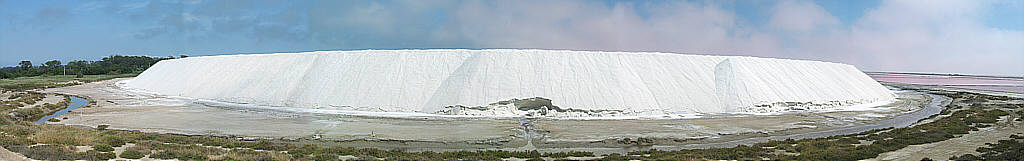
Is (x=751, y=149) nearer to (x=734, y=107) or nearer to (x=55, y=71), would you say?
(x=734, y=107)

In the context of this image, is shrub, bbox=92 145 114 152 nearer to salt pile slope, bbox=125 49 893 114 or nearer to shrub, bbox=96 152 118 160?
shrub, bbox=96 152 118 160

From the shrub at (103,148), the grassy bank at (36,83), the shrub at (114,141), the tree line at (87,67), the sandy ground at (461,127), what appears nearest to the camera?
the shrub at (103,148)

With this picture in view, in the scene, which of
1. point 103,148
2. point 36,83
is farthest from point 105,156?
point 36,83

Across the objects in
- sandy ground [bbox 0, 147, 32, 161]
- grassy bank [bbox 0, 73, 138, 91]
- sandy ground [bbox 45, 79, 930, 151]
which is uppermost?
grassy bank [bbox 0, 73, 138, 91]

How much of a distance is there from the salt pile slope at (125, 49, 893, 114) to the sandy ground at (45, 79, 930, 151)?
2256 mm

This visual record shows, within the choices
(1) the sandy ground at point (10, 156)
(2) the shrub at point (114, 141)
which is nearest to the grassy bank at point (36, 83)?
(2) the shrub at point (114, 141)

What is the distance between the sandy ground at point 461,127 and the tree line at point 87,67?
63.6 m

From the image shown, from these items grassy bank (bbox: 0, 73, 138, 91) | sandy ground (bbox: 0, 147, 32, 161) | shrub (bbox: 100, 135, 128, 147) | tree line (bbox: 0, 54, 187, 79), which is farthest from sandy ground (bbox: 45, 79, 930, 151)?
tree line (bbox: 0, 54, 187, 79)

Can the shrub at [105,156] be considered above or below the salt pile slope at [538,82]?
below

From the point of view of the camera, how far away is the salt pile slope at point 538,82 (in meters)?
22.3

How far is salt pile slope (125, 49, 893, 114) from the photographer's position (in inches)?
878

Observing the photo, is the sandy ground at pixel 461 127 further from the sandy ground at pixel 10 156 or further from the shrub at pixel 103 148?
the sandy ground at pixel 10 156

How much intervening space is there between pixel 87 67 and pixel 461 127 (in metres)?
93.2

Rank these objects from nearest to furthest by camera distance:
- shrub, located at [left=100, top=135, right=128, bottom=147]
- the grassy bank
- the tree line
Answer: shrub, located at [left=100, top=135, right=128, bottom=147] → the grassy bank → the tree line
